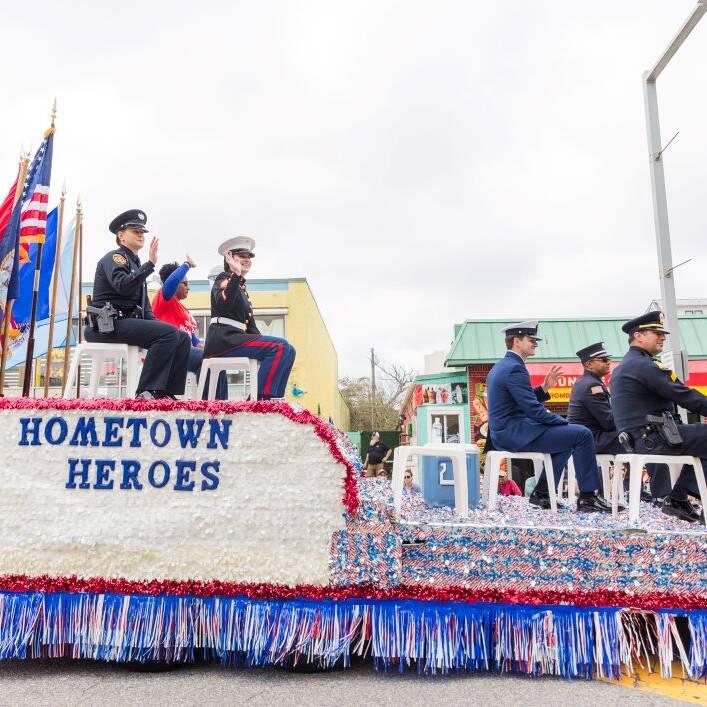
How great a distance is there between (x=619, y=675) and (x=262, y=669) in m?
1.81

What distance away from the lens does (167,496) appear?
125 inches

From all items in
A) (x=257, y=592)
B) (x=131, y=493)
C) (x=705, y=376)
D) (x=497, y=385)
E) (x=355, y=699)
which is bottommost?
(x=355, y=699)

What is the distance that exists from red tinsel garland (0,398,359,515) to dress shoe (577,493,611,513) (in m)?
2.18

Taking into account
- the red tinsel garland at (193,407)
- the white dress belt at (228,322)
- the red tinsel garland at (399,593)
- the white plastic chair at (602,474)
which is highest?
the white dress belt at (228,322)

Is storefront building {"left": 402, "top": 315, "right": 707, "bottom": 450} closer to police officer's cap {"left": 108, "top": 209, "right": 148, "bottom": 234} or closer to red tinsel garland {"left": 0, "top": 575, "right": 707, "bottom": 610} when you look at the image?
police officer's cap {"left": 108, "top": 209, "right": 148, "bottom": 234}

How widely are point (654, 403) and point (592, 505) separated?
862 mm

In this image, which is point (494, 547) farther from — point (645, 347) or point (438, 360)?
point (438, 360)

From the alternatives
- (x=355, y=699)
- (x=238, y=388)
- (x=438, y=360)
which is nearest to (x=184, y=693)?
(x=355, y=699)

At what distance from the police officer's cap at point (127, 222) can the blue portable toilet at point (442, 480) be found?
2.84 m

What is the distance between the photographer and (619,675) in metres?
2.98

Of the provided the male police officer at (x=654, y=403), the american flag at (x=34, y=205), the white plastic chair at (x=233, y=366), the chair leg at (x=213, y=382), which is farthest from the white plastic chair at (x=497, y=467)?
the american flag at (x=34, y=205)

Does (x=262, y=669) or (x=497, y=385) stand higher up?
(x=497, y=385)

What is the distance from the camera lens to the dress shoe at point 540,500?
4.51 metres

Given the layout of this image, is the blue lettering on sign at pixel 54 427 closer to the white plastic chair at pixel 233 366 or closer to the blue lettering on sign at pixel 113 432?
the blue lettering on sign at pixel 113 432
